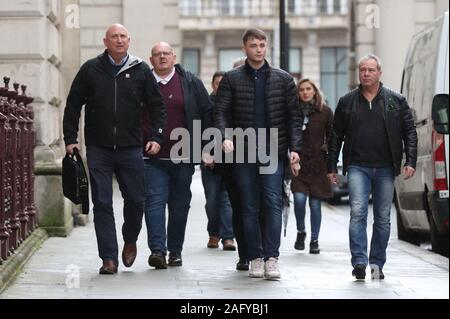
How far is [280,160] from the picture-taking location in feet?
33.5

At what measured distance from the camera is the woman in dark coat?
1317 cm

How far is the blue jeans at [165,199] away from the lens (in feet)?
35.6

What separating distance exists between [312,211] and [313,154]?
55 centimetres

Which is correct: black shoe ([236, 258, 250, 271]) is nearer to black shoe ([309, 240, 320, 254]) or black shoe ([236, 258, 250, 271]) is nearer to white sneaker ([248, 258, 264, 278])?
white sneaker ([248, 258, 264, 278])

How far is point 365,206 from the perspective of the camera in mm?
10477

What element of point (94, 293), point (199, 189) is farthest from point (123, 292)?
point (199, 189)

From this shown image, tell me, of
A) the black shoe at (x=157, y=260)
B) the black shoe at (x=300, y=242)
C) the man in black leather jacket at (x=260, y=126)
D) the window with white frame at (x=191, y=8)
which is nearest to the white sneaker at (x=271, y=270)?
the man in black leather jacket at (x=260, y=126)

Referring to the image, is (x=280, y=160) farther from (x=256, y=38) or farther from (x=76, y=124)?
(x=76, y=124)

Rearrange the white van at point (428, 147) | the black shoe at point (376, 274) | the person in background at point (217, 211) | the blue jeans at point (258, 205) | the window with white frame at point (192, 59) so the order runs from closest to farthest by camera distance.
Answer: the blue jeans at point (258, 205) < the black shoe at point (376, 274) < the white van at point (428, 147) < the person in background at point (217, 211) < the window with white frame at point (192, 59)

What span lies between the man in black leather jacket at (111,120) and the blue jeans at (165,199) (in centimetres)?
46

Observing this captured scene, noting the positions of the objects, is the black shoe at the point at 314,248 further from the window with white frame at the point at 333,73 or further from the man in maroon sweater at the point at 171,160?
the window with white frame at the point at 333,73

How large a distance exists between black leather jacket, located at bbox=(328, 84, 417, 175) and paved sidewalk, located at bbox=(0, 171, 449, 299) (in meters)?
0.96

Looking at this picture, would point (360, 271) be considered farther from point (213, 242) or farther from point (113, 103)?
point (213, 242)
